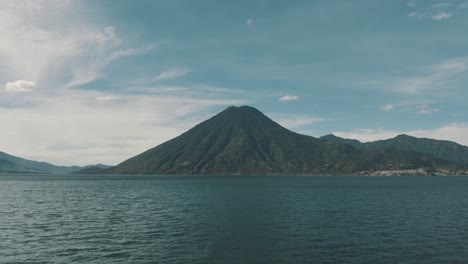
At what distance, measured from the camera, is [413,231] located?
6669cm

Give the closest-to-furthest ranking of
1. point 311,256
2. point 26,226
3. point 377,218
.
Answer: point 311,256
point 26,226
point 377,218

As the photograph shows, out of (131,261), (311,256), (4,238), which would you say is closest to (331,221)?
(311,256)

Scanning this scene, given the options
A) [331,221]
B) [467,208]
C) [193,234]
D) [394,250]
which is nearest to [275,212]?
[331,221]

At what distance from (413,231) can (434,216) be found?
1053 inches

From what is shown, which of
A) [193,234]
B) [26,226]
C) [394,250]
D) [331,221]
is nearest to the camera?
[394,250]

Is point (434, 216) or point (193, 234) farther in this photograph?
point (434, 216)

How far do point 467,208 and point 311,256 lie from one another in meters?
84.3

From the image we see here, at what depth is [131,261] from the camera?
1811 inches

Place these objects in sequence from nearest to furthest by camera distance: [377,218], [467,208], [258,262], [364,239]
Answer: [258,262] < [364,239] < [377,218] < [467,208]

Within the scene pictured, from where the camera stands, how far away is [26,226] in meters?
71.9

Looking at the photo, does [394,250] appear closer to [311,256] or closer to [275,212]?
[311,256]

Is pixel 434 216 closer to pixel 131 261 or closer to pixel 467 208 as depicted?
pixel 467 208

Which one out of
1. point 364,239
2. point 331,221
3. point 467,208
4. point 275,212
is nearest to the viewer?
point 364,239

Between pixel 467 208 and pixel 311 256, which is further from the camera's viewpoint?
pixel 467 208
